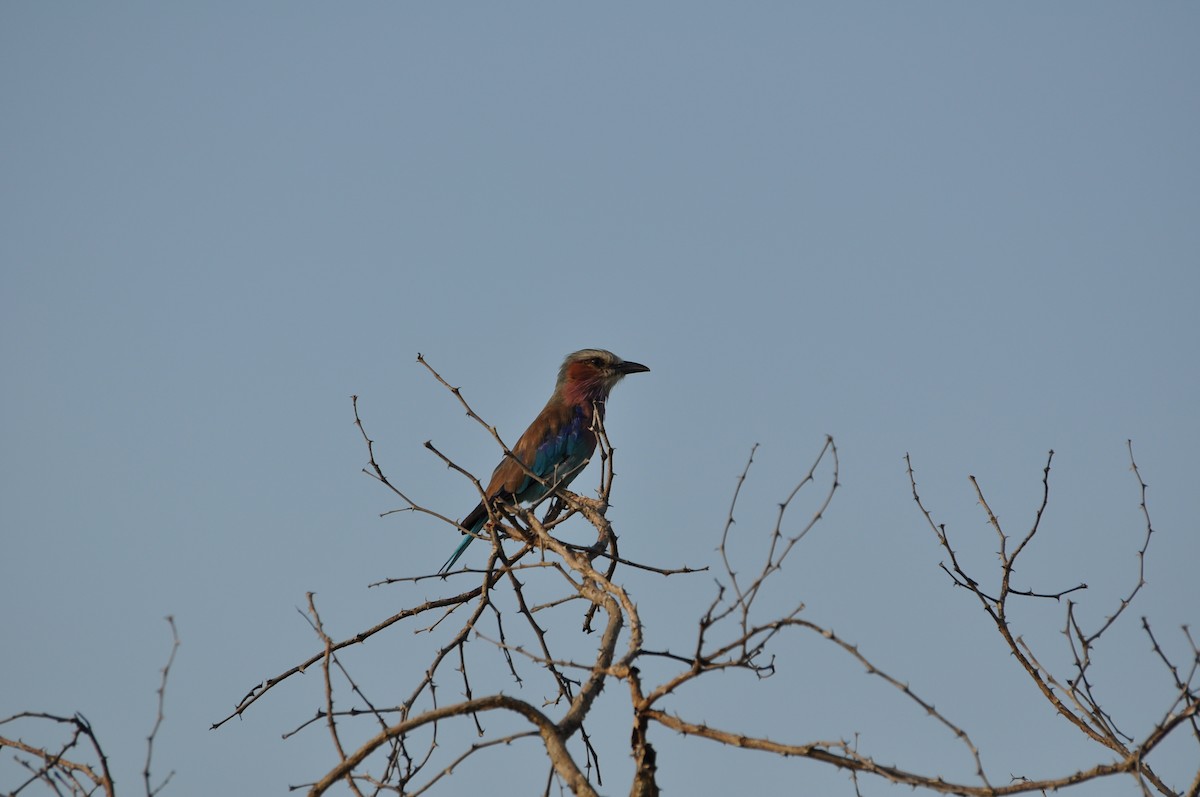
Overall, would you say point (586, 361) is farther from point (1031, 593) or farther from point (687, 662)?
point (687, 662)

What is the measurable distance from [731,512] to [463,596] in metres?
1.71

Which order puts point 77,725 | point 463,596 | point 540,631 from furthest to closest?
point 463,596
point 540,631
point 77,725

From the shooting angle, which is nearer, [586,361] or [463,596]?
[463,596]

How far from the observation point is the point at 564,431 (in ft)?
26.2

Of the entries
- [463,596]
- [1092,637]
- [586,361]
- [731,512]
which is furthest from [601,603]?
[586,361]

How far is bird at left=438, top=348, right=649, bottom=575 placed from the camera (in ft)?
24.8

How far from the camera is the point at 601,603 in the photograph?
3430 millimetres

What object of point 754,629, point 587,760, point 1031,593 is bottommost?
point 754,629

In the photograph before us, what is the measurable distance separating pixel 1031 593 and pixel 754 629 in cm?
195

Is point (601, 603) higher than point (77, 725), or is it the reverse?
point (601, 603)

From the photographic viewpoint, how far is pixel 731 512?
10.3 feet

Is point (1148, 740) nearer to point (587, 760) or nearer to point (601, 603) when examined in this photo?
point (601, 603)

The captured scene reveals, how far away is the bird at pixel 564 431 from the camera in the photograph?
757 cm

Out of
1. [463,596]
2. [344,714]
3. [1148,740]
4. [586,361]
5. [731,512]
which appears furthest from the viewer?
[586,361]
